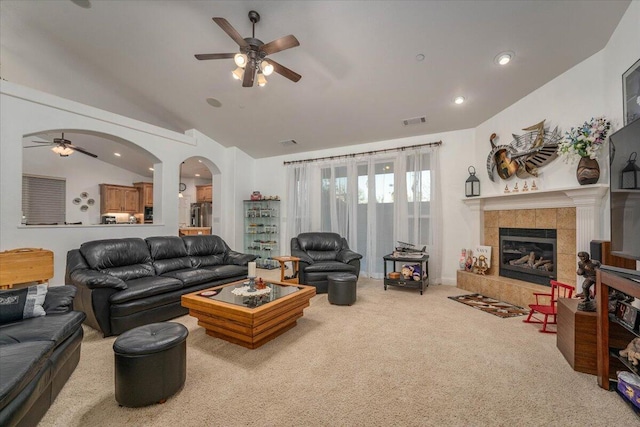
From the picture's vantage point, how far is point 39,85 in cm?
516

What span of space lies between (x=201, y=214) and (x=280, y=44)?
25.0 ft

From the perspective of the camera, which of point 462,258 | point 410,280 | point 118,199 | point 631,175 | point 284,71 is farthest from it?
point 118,199

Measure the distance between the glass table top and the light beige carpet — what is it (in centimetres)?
40

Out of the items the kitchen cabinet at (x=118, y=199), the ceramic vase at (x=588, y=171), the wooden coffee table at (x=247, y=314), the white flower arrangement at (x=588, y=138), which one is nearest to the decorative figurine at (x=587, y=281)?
the ceramic vase at (x=588, y=171)

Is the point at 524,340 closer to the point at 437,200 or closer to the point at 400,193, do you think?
the point at 437,200

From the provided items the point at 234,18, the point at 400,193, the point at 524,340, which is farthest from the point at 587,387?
the point at 234,18

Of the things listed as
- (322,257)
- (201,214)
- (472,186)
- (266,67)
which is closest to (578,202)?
(472,186)

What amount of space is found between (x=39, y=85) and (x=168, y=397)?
6564 mm

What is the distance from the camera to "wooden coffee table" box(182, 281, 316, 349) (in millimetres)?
2455

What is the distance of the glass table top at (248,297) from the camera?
2.67 metres

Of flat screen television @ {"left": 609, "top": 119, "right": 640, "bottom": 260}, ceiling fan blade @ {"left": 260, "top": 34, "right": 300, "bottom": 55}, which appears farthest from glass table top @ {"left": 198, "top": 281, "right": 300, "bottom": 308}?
flat screen television @ {"left": 609, "top": 119, "right": 640, "bottom": 260}

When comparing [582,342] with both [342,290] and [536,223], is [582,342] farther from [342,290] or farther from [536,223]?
[342,290]

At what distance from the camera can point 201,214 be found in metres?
9.10

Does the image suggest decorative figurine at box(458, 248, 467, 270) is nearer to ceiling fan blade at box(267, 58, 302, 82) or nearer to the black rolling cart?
the black rolling cart
